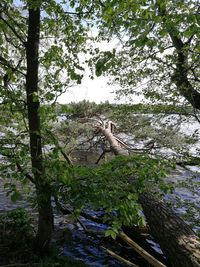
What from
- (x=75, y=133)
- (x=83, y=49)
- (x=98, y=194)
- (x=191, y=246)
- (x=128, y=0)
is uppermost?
(x=83, y=49)

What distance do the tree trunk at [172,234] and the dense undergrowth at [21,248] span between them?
176cm

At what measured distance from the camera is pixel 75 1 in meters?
4.77

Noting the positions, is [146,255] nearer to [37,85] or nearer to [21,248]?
[21,248]

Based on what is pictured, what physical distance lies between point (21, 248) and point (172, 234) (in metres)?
2.98

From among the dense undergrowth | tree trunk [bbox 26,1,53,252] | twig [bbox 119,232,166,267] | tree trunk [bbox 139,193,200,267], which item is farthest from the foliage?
the dense undergrowth

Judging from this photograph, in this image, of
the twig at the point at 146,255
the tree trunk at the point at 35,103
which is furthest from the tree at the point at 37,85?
the twig at the point at 146,255

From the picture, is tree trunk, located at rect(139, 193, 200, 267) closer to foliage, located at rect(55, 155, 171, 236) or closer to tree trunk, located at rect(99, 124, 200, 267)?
tree trunk, located at rect(99, 124, 200, 267)

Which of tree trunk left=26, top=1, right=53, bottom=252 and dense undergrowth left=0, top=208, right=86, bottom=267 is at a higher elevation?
tree trunk left=26, top=1, right=53, bottom=252

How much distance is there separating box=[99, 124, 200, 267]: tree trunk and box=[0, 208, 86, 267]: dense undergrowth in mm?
1758

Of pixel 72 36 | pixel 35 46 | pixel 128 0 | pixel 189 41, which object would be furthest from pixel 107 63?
pixel 189 41

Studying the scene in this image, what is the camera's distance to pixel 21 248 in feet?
17.8

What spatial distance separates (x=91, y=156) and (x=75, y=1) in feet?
43.3

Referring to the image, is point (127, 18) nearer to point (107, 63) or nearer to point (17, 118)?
point (107, 63)

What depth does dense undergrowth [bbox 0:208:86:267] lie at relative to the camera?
5.06 meters
